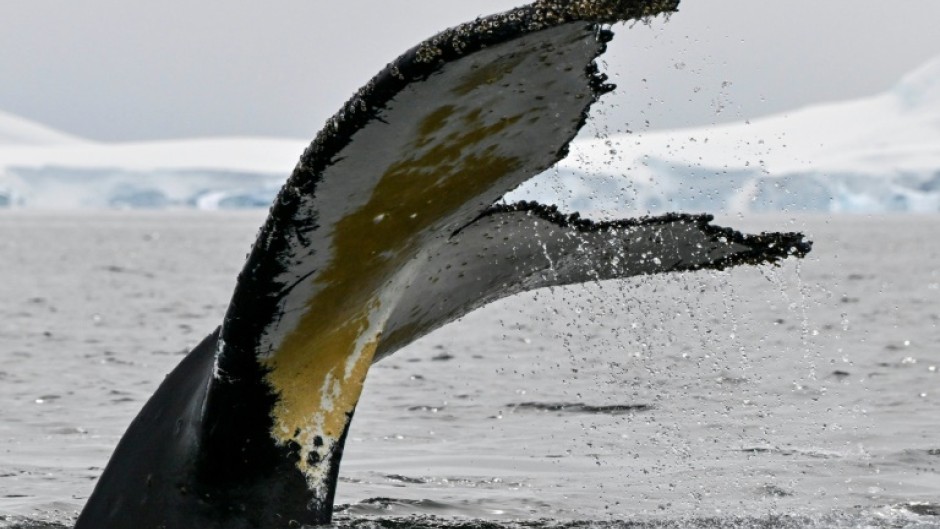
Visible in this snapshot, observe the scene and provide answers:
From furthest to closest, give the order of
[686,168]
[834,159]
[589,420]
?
[834,159] → [686,168] → [589,420]

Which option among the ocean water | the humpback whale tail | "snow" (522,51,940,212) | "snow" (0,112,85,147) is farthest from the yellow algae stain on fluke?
"snow" (0,112,85,147)

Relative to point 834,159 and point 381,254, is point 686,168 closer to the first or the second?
point 834,159

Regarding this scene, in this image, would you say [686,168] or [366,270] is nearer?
[366,270]

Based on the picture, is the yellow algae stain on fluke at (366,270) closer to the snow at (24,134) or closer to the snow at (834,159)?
the snow at (834,159)

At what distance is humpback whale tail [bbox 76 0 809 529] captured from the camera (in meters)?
2.56

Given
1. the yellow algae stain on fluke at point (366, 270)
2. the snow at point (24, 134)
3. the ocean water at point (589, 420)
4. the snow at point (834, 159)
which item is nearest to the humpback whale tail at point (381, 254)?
the yellow algae stain on fluke at point (366, 270)

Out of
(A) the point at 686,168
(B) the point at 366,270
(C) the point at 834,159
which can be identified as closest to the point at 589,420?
(B) the point at 366,270

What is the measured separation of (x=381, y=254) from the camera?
2979mm

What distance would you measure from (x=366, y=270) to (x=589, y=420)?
5.60m

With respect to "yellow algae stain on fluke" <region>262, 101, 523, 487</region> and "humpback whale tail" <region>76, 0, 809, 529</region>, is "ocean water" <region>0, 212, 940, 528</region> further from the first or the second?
"yellow algae stain on fluke" <region>262, 101, 523, 487</region>

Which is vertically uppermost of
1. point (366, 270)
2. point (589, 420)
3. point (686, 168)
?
point (686, 168)

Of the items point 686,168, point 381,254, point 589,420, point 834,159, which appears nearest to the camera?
point 381,254

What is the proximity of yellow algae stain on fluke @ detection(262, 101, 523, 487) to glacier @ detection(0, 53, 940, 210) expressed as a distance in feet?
157

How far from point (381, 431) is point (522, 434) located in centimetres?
89
